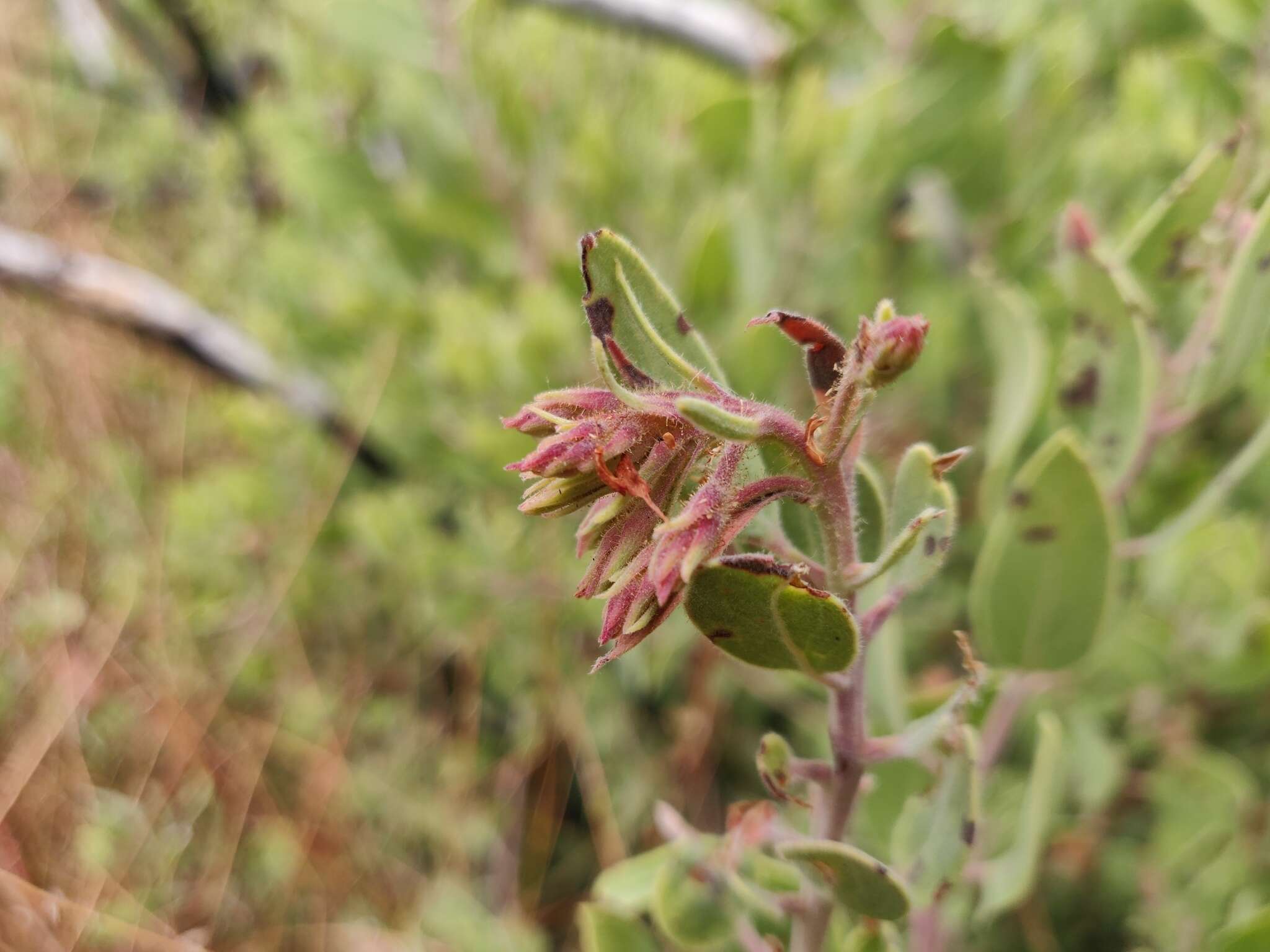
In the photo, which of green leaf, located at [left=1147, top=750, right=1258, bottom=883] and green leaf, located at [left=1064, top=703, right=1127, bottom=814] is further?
green leaf, located at [left=1064, top=703, right=1127, bottom=814]

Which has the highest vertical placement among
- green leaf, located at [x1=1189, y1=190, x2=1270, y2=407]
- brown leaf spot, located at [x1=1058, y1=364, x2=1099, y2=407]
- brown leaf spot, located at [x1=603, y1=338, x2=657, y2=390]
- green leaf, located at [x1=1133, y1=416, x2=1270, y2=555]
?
green leaf, located at [x1=1189, y1=190, x2=1270, y2=407]

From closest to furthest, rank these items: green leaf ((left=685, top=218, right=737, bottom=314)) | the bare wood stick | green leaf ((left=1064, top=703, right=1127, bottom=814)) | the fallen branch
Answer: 1. green leaf ((left=1064, top=703, right=1127, bottom=814))
2. green leaf ((left=685, top=218, right=737, bottom=314))
3. the bare wood stick
4. the fallen branch

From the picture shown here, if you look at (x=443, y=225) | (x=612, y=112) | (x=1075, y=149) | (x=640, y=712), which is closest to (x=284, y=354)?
(x=443, y=225)

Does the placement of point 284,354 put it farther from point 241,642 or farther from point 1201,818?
point 1201,818

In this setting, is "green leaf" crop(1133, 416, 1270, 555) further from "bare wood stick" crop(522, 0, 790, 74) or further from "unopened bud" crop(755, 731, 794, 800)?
"bare wood stick" crop(522, 0, 790, 74)

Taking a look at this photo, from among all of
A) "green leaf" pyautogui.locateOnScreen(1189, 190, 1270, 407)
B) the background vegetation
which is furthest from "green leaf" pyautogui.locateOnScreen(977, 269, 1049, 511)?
"green leaf" pyautogui.locateOnScreen(1189, 190, 1270, 407)

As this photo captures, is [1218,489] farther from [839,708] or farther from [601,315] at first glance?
[601,315]
